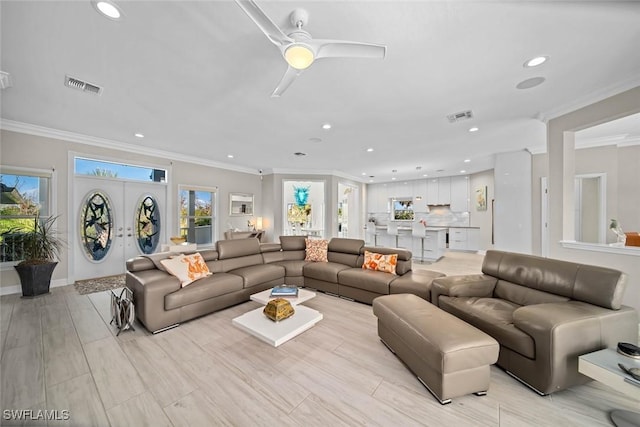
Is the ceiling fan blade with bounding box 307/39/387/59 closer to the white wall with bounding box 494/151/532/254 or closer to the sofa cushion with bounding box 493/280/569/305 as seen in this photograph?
the sofa cushion with bounding box 493/280/569/305

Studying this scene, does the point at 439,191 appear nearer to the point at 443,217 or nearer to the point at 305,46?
the point at 443,217

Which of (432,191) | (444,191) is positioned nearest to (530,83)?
(444,191)

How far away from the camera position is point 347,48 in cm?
158

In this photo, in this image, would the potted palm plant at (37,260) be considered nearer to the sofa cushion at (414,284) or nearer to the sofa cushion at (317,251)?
the sofa cushion at (317,251)

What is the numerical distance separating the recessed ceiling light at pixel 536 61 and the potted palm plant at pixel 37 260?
706 centimetres

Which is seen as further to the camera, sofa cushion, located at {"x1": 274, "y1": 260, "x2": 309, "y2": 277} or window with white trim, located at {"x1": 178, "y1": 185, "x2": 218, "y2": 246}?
window with white trim, located at {"x1": 178, "y1": 185, "x2": 218, "y2": 246}

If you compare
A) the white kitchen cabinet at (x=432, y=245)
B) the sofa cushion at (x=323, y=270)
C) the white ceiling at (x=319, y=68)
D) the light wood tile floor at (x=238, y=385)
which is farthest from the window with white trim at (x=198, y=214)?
the white kitchen cabinet at (x=432, y=245)

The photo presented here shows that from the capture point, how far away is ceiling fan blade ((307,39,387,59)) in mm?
1523

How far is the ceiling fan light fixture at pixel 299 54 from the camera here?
5.05 feet

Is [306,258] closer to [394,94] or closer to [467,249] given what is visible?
[394,94]

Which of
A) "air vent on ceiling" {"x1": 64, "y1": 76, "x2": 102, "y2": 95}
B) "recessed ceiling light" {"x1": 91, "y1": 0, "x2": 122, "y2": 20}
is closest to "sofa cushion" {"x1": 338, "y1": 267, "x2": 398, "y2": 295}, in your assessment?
"recessed ceiling light" {"x1": 91, "y1": 0, "x2": 122, "y2": 20}

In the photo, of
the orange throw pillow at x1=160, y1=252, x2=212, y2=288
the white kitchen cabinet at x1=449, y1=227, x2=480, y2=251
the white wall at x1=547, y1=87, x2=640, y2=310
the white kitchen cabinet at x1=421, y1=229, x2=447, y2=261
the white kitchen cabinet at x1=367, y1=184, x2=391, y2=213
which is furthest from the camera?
the white kitchen cabinet at x1=367, y1=184, x2=391, y2=213

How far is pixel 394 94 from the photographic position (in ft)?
9.06

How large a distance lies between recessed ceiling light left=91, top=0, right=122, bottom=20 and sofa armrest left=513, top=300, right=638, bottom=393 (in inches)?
151
